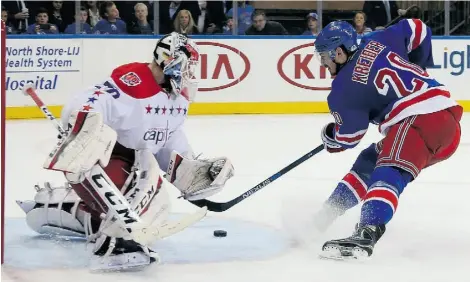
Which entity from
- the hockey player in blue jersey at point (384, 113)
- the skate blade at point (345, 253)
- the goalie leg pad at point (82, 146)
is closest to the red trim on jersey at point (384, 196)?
the hockey player in blue jersey at point (384, 113)

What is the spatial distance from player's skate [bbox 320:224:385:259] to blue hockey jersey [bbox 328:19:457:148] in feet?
1.17

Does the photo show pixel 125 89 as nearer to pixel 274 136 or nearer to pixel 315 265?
pixel 315 265

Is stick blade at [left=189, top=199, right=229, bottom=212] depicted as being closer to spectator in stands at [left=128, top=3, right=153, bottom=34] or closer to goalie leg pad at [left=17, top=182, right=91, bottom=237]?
goalie leg pad at [left=17, top=182, right=91, bottom=237]

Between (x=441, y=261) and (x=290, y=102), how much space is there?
5018 millimetres

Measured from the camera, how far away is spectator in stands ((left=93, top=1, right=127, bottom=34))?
314 inches

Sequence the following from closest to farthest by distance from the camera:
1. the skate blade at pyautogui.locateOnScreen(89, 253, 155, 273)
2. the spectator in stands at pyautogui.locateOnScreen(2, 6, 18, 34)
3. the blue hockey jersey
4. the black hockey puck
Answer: the skate blade at pyautogui.locateOnScreen(89, 253, 155, 273)
the blue hockey jersey
the black hockey puck
the spectator in stands at pyautogui.locateOnScreen(2, 6, 18, 34)

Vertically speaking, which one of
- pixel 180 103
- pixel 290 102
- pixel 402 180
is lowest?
pixel 290 102

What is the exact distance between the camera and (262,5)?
8.57 metres

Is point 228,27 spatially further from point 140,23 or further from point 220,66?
point 140,23

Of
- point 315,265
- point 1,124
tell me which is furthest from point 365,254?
point 1,124

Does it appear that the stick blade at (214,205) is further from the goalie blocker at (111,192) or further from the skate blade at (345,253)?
the skate blade at (345,253)

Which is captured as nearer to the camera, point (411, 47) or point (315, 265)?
point (315, 265)

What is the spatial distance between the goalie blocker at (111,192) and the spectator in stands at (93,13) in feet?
14.7

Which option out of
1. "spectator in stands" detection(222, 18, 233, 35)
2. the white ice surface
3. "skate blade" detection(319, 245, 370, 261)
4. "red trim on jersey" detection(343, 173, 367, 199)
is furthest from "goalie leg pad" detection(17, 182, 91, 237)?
"spectator in stands" detection(222, 18, 233, 35)
